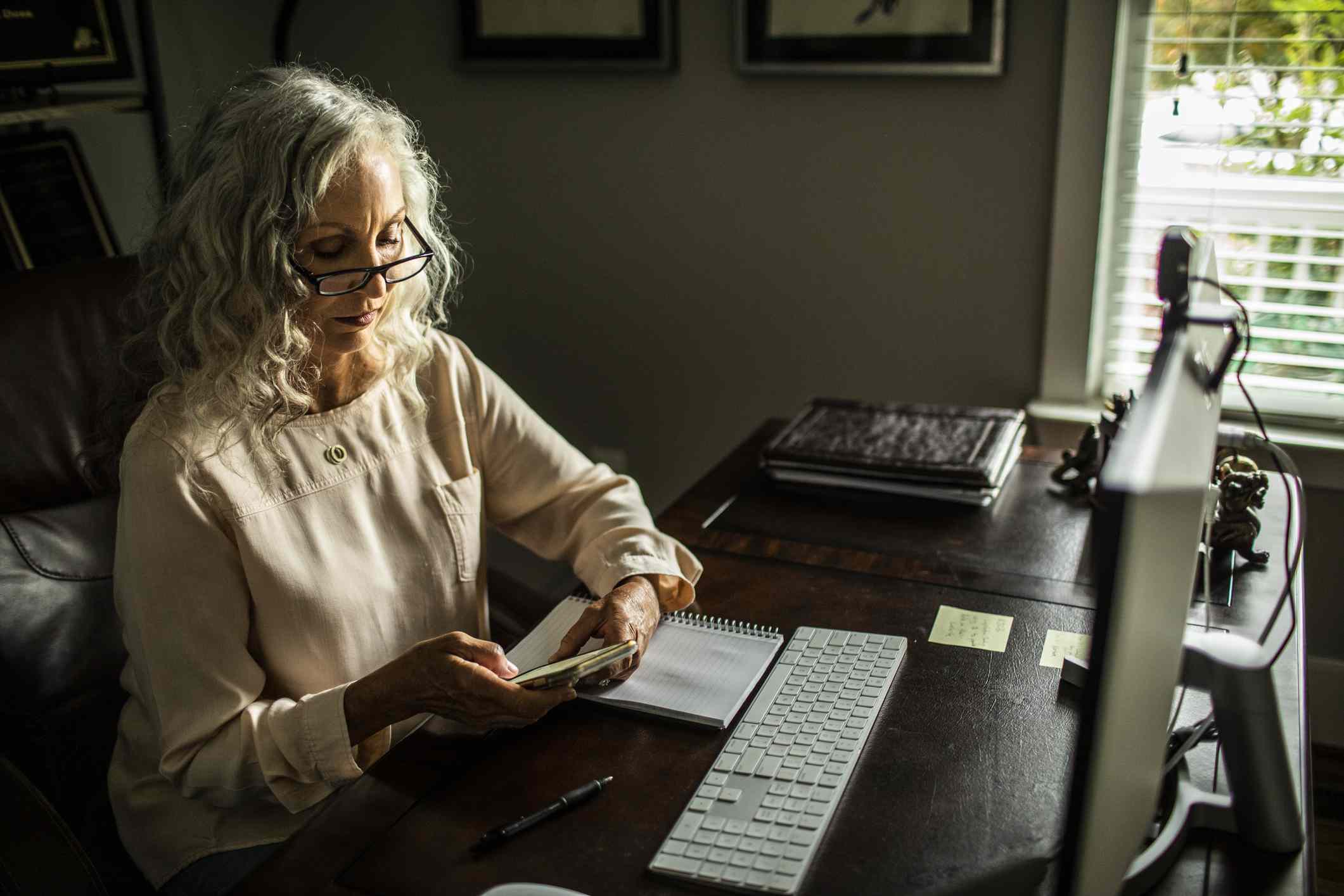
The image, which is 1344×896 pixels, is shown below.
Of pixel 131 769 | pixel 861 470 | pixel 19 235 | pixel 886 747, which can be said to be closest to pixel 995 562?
pixel 861 470

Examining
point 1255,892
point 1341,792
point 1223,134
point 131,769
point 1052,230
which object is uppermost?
point 1223,134

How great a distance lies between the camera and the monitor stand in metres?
0.95

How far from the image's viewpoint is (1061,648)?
4.32 ft

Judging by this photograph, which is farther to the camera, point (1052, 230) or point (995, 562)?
point (1052, 230)

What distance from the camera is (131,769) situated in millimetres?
1375

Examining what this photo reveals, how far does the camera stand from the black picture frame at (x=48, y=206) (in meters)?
2.01

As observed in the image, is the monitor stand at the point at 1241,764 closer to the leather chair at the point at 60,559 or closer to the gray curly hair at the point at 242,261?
the gray curly hair at the point at 242,261

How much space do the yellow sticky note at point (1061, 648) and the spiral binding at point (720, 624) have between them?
31 cm

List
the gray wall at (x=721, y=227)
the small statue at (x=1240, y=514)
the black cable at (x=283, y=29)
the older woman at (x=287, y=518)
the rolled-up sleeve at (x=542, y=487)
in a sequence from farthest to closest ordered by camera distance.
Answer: the black cable at (x=283, y=29)
the gray wall at (x=721, y=227)
the rolled-up sleeve at (x=542, y=487)
the small statue at (x=1240, y=514)
the older woman at (x=287, y=518)

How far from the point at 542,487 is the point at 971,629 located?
2.08 feet

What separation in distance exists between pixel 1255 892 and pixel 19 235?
2076 mm

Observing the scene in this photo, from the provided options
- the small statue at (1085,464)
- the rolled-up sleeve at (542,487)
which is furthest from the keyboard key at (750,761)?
the small statue at (1085,464)

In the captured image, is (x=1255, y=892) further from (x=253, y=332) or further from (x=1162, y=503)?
(x=253, y=332)

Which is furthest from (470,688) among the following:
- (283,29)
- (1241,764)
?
(283,29)
